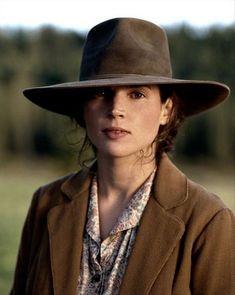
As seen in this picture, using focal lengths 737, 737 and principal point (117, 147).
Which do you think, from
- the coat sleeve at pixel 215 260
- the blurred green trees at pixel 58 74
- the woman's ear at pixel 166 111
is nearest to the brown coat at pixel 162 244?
the coat sleeve at pixel 215 260

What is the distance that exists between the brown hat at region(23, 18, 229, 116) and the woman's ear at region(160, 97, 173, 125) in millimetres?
61

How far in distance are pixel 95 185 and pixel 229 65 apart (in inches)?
1352

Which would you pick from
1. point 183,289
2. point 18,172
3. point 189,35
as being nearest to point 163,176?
point 183,289

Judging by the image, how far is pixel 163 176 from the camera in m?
3.11

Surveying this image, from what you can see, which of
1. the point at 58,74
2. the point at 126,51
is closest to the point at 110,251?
the point at 126,51

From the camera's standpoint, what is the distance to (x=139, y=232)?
9.76ft

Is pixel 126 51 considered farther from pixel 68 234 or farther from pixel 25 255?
pixel 25 255

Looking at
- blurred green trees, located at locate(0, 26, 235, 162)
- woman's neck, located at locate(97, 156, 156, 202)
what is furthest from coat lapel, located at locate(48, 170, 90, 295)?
blurred green trees, located at locate(0, 26, 235, 162)

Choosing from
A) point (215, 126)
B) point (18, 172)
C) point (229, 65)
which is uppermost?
point (229, 65)

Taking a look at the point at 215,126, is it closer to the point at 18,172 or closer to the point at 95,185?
the point at 18,172

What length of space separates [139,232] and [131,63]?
68 centimetres

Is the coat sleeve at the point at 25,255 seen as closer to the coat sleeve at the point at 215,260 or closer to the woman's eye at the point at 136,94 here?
the woman's eye at the point at 136,94

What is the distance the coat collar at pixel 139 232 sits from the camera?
290 cm

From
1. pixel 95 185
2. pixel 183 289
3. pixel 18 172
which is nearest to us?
pixel 183 289
